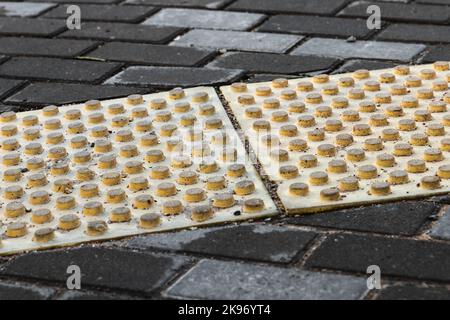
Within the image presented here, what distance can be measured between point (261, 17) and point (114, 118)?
1.48m

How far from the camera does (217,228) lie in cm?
314

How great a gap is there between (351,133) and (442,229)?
785 mm

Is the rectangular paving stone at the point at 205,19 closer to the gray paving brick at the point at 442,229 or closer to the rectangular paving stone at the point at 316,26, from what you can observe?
the rectangular paving stone at the point at 316,26

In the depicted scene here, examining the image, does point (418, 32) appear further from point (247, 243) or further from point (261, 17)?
point (247, 243)

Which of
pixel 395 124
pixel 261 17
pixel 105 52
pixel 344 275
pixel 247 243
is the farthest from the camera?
pixel 261 17

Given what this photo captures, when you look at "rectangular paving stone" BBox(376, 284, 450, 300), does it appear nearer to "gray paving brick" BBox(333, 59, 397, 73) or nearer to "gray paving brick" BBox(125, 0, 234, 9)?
"gray paving brick" BBox(333, 59, 397, 73)

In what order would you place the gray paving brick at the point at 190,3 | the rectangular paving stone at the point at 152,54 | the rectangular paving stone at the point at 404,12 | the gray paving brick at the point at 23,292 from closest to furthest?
the gray paving brick at the point at 23,292
the rectangular paving stone at the point at 152,54
the rectangular paving stone at the point at 404,12
the gray paving brick at the point at 190,3

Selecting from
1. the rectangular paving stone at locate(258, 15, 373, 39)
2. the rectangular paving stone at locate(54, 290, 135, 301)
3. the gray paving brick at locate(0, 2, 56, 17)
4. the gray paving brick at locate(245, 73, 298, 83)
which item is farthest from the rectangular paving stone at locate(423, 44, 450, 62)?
the rectangular paving stone at locate(54, 290, 135, 301)

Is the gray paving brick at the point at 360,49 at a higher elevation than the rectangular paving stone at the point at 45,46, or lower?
lower

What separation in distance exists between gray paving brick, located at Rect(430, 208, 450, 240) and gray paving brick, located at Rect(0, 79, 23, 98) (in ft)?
6.94

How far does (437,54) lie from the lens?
4570mm

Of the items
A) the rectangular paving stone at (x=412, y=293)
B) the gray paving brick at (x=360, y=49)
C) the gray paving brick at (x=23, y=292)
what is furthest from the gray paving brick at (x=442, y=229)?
the gray paving brick at (x=360, y=49)

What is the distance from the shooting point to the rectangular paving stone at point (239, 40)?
4.82m
